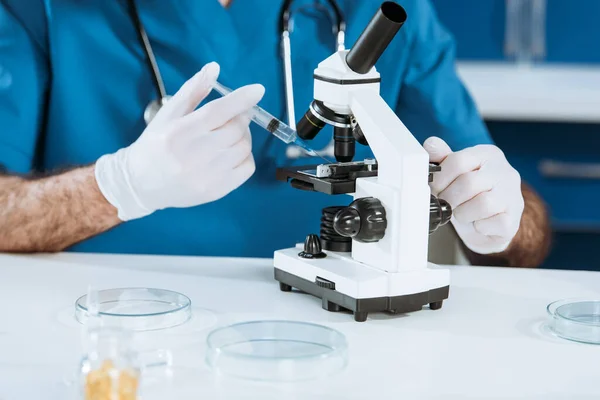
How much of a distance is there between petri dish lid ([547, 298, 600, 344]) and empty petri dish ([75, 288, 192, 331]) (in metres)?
0.50

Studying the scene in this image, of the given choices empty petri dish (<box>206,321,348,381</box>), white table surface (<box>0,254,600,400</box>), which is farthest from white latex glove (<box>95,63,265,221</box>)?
empty petri dish (<box>206,321,348,381</box>)

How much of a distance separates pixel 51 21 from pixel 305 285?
97 centimetres

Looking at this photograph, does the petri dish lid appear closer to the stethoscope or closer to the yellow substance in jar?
the yellow substance in jar

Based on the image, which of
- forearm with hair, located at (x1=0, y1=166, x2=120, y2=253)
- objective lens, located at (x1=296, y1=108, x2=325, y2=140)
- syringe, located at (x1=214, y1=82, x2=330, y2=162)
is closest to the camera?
objective lens, located at (x1=296, y1=108, x2=325, y2=140)

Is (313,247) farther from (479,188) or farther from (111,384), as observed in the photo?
(111,384)

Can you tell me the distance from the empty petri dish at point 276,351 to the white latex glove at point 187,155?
45 cm

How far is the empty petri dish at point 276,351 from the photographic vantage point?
42.7 inches

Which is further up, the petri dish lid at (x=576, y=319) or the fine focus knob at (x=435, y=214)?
the fine focus knob at (x=435, y=214)

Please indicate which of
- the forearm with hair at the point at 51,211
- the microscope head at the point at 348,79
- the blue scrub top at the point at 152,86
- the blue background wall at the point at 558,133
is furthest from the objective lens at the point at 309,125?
the blue background wall at the point at 558,133

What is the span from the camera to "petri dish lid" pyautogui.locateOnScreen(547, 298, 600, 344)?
125cm

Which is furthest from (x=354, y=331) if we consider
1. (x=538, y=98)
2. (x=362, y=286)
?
(x=538, y=98)

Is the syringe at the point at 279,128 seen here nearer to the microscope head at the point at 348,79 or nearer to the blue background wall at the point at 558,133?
the microscope head at the point at 348,79

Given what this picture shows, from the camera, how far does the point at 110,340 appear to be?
1.01m

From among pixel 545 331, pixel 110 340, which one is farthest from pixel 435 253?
pixel 110 340
